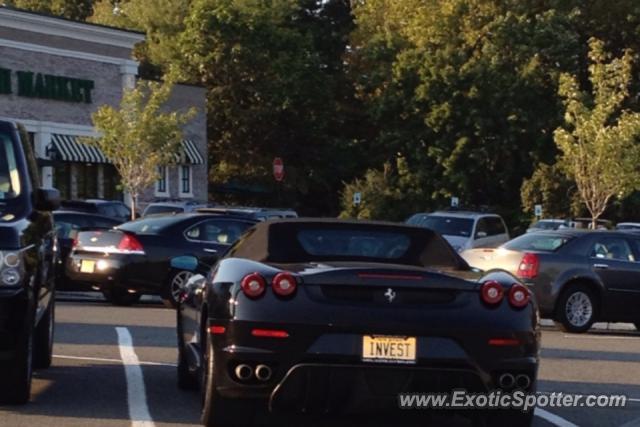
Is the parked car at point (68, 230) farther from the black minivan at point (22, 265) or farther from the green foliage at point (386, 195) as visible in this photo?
the green foliage at point (386, 195)

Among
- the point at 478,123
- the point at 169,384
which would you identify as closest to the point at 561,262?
the point at 169,384

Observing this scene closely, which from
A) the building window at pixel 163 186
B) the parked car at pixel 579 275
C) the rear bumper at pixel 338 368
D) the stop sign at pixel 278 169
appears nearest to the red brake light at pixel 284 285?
the rear bumper at pixel 338 368

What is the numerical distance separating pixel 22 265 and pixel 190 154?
4607 cm

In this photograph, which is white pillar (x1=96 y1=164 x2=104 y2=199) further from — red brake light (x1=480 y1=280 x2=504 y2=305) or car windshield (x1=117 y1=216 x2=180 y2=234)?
red brake light (x1=480 y1=280 x2=504 y2=305)

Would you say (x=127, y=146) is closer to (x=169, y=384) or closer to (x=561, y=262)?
(x=561, y=262)

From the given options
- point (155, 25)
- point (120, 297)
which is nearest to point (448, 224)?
point (120, 297)

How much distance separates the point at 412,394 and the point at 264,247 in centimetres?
158

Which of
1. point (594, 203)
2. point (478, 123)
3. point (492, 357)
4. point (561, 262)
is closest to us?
point (492, 357)

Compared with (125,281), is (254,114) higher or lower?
higher

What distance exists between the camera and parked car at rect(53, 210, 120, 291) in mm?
23062

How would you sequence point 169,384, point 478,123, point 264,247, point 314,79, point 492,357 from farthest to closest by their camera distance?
point 314,79 < point 478,123 < point 169,384 < point 264,247 < point 492,357

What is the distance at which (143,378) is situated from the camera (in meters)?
11.9

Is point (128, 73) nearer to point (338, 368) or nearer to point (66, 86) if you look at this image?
point (66, 86)

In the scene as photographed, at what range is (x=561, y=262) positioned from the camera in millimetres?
20250
